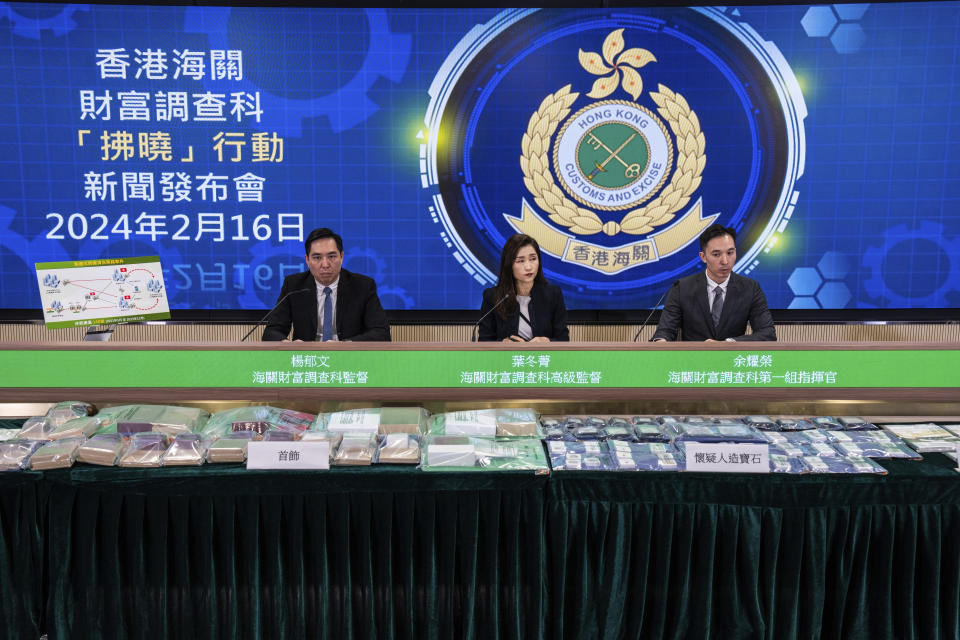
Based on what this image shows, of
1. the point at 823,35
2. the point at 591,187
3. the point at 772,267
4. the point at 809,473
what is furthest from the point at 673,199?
the point at 809,473

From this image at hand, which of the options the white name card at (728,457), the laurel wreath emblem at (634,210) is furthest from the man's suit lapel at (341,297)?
the white name card at (728,457)

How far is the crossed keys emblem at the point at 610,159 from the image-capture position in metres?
3.27

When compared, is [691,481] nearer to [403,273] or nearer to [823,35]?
[403,273]

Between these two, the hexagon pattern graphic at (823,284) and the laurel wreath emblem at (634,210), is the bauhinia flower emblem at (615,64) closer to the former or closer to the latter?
the laurel wreath emblem at (634,210)

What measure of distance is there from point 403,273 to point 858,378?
7.57 ft

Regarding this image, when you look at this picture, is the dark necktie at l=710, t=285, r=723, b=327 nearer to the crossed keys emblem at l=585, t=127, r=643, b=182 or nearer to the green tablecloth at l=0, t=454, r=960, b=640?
the crossed keys emblem at l=585, t=127, r=643, b=182

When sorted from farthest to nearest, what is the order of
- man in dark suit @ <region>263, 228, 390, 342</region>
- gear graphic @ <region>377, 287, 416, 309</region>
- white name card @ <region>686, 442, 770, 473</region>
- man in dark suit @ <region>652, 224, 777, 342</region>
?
gear graphic @ <region>377, 287, 416, 309</region>
man in dark suit @ <region>263, 228, 390, 342</region>
man in dark suit @ <region>652, 224, 777, 342</region>
white name card @ <region>686, 442, 770, 473</region>

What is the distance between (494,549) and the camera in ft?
4.80

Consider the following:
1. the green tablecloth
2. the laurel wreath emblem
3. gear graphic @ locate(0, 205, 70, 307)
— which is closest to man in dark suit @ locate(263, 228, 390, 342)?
the laurel wreath emblem

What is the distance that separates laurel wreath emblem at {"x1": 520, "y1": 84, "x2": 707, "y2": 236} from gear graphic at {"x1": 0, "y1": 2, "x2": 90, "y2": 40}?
2.42 meters

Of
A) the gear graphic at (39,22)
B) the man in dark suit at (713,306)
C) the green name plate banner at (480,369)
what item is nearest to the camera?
the green name plate banner at (480,369)

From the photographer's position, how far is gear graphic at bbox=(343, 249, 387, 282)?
11.1ft

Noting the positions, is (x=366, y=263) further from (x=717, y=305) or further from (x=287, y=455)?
(x=287, y=455)

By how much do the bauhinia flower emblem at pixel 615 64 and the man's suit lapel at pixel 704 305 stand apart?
1196 millimetres
